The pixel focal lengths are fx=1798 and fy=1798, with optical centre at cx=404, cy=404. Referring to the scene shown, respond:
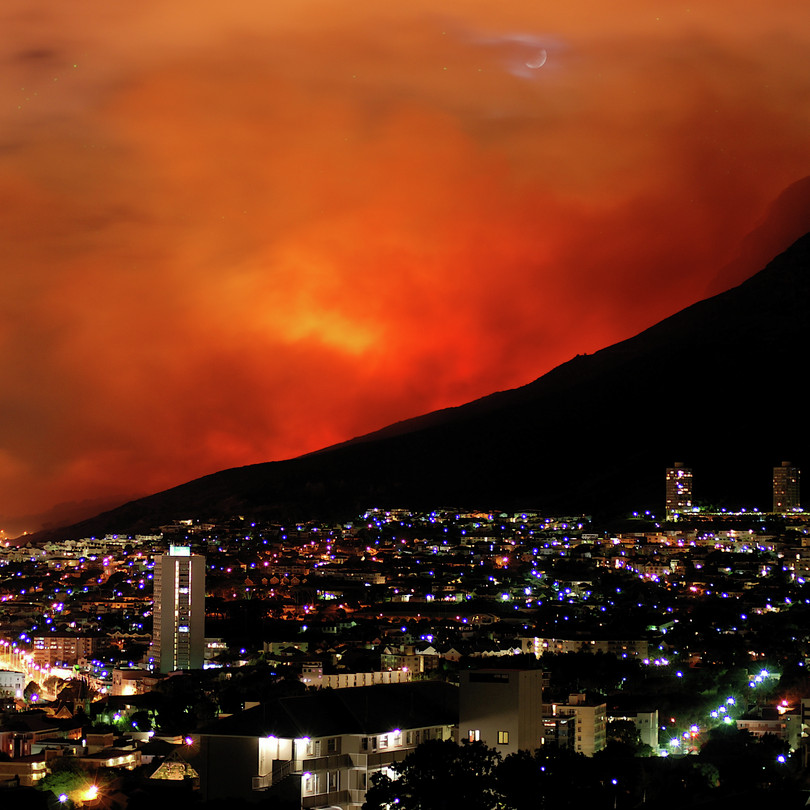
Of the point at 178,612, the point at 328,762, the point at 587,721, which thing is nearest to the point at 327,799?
the point at 328,762

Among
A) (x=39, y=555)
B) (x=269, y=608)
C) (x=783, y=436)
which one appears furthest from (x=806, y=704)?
(x=783, y=436)

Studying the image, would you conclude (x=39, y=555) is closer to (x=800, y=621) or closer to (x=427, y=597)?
(x=427, y=597)

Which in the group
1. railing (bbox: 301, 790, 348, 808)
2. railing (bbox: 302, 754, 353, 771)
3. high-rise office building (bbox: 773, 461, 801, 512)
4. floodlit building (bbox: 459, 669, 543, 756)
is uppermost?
high-rise office building (bbox: 773, 461, 801, 512)

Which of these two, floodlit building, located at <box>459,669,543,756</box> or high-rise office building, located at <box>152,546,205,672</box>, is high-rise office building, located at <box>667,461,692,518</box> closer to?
high-rise office building, located at <box>152,546,205,672</box>

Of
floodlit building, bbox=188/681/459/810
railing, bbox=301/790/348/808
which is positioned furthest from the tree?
floodlit building, bbox=188/681/459/810

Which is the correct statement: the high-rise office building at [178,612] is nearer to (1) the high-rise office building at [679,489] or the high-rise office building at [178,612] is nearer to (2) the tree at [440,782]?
(2) the tree at [440,782]

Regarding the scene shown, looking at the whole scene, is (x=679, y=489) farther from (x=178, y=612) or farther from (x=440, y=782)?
(x=440, y=782)
